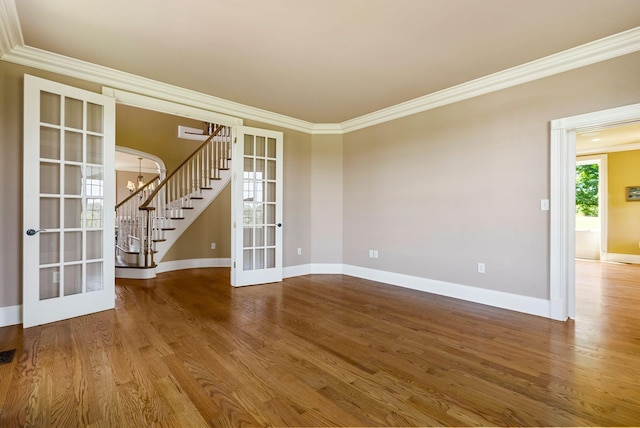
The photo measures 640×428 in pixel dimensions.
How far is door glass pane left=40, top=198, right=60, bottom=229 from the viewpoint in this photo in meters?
3.03

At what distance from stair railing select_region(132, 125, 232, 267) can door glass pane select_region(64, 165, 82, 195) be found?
1978 millimetres

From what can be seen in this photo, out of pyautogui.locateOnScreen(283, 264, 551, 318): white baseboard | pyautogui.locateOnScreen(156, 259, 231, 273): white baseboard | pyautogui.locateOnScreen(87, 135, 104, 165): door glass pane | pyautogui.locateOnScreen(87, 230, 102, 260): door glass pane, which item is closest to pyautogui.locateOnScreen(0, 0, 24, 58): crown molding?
pyautogui.locateOnScreen(87, 135, 104, 165): door glass pane

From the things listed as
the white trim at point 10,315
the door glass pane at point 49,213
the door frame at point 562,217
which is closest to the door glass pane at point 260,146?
the door glass pane at point 49,213

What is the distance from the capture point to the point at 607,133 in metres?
5.85

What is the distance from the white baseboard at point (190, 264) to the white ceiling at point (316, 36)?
350 cm

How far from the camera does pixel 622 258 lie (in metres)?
6.98

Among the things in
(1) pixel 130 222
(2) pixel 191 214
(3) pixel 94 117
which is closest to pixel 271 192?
(2) pixel 191 214

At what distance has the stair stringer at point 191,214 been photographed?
5.67 metres

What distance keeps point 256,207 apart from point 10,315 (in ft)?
9.58

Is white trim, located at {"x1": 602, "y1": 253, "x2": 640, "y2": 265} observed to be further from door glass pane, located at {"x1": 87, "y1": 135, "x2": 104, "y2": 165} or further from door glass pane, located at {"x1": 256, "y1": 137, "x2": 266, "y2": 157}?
door glass pane, located at {"x1": 87, "y1": 135, "x2": 104, "y2": 165}

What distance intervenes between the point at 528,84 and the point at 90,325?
5.23 metres

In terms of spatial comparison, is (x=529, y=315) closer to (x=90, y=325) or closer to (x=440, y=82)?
(x=440, y=82)

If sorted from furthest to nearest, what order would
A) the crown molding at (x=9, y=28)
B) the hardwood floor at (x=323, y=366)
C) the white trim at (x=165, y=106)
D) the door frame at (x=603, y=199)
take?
the door frame at (x=603, y=199)
the white trim at (x=165, y=106)
the crown molding at (x=9, y=28)
the hardwood floor at (x=323, y=366)

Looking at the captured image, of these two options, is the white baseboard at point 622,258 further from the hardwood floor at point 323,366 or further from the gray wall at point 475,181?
the gray wall at point 475,181
